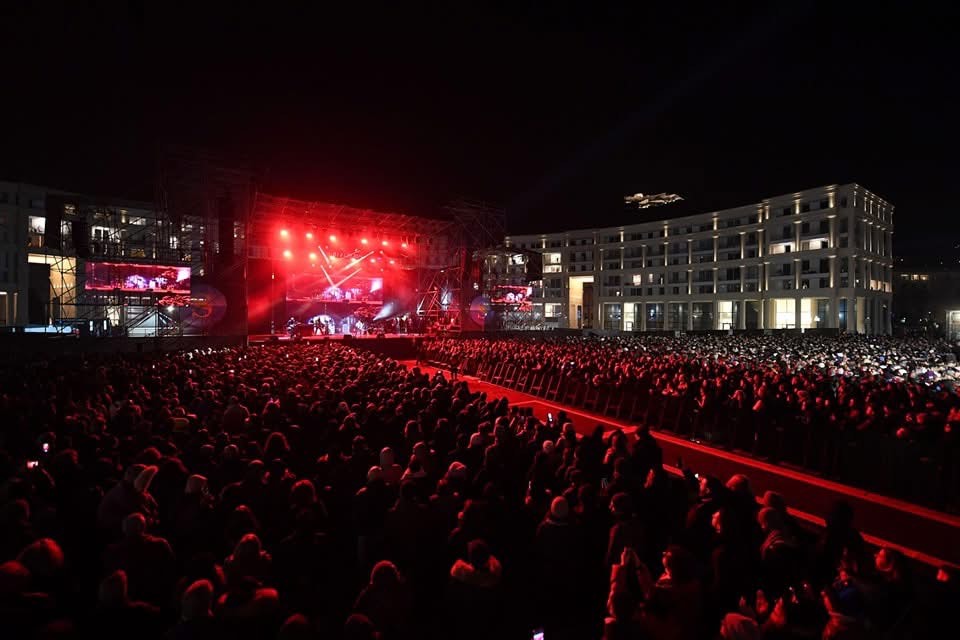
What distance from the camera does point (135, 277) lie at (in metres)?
28.1

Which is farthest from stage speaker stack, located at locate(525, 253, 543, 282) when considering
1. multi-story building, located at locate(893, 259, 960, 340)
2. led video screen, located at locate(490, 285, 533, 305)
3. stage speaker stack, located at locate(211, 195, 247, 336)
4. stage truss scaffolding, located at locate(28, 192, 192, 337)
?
multi-story building, located at locate(893, 259, 960, 340)

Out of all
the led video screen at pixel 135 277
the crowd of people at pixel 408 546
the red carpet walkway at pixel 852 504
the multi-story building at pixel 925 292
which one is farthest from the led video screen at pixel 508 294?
the multi-story building at pixel 925 292

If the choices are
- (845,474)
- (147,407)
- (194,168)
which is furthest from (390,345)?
(845,474)

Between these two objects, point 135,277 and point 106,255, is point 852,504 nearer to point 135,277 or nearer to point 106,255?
point 135,277

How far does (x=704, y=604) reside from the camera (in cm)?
415

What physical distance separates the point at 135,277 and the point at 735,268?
221ft

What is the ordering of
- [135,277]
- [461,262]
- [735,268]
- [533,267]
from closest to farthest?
[135,277], [461,262], [533,267], [735,268]

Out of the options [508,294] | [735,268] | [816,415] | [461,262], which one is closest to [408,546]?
[816,415]

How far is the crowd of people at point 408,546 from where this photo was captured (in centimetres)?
332

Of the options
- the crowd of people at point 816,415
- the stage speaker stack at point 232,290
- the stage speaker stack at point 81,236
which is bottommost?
the crowd of people at point 816,415

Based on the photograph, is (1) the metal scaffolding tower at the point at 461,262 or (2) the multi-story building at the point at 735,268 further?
(2) the multi-story building at the point at 735,268

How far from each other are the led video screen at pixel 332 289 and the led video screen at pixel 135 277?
9.57 m

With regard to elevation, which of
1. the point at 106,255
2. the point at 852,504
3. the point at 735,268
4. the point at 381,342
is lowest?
the point at 852,504

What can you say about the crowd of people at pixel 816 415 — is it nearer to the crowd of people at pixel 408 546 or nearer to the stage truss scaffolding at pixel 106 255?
the crowd of people at pixel 408 546
